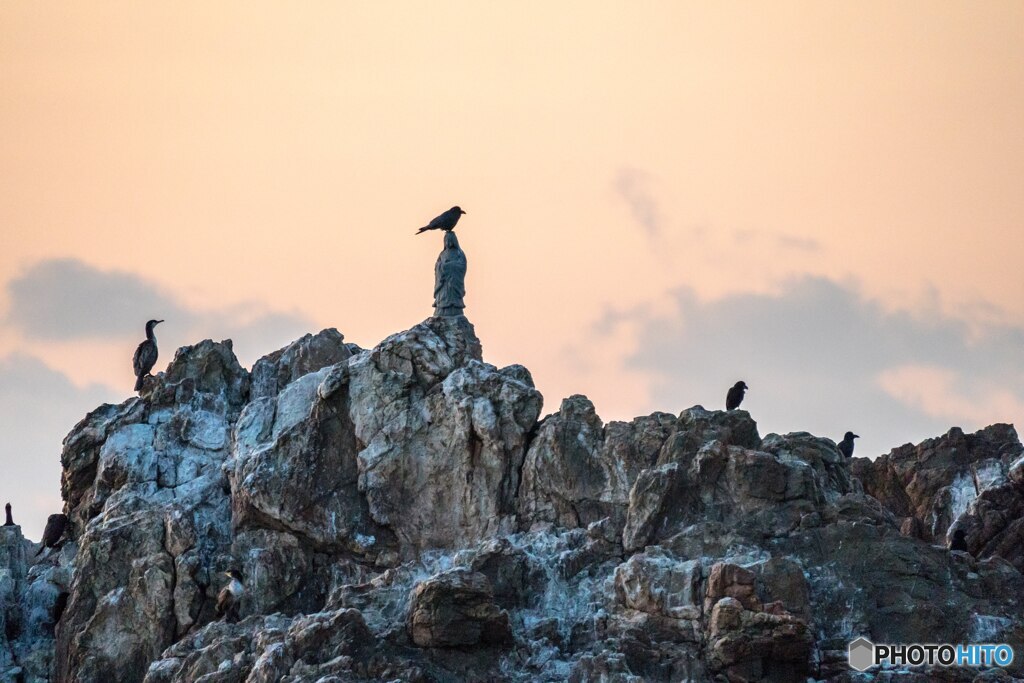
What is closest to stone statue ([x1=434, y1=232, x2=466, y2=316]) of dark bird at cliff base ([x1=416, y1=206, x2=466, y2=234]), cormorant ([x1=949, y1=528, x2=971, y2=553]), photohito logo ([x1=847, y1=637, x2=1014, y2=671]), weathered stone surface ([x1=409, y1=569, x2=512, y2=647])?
dark bird at cliff base ([x1=416, y1=206, x2=466, y2=234])

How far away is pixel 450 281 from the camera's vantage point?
67875mm

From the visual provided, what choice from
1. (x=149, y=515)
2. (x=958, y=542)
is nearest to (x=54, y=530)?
(x=149, y=515)

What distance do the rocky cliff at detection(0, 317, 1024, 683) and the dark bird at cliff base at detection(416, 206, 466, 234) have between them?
4252 mm

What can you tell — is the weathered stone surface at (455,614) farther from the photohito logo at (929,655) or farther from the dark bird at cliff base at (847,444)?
the dark bird at cliff base at (847,444)

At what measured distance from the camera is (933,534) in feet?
227

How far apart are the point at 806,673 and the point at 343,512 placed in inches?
588

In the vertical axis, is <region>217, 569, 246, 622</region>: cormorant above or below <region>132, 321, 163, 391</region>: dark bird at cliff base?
below

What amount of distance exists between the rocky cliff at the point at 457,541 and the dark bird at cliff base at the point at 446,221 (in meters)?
4.25

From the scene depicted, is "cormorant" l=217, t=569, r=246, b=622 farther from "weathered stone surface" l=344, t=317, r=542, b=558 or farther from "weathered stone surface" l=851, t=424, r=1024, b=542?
"weathered stone surface" l=851, t=424, r=1024, b=542

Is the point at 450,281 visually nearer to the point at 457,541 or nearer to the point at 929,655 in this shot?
the point at 457,541

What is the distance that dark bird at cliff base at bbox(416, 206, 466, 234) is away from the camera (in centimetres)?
6869

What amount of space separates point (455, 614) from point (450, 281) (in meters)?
15.3

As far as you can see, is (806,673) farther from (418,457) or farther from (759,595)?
(418,457)

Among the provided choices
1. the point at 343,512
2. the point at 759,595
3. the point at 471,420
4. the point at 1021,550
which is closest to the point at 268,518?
the point at 343,512
